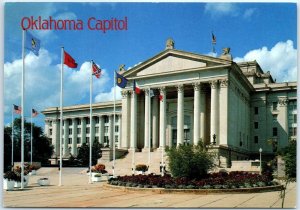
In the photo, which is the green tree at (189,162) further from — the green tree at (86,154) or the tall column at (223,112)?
the green tree at (86,154)

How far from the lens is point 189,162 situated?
30.9m

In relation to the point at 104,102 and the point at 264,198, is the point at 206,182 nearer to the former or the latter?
the point at 264,198

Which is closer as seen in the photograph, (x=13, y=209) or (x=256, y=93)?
(x=13, y=209)

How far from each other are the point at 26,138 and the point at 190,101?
3436 centimetres

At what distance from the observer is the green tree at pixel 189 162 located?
30.9 m

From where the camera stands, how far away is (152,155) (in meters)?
62.6

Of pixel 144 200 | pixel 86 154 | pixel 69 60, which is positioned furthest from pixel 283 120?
pixel 144 200

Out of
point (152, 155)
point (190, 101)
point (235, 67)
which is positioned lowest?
point (152, 155)

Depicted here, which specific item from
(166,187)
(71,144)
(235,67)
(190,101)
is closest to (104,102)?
(71,144)

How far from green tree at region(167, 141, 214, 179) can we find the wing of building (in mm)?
24017

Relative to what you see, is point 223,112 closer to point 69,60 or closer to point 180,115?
point 180,115

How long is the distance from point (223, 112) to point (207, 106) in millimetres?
5923

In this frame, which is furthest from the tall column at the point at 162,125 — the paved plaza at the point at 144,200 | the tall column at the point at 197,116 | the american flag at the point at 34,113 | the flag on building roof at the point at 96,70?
the paved plaza at the point at 144,200

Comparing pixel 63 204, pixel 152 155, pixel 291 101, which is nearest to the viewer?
pixel 63 204
